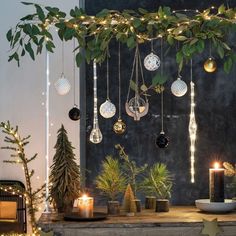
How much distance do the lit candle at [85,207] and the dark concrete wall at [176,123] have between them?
1235 mm

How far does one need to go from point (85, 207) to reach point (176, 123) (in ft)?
5.02

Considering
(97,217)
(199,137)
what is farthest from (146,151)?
(97,217)

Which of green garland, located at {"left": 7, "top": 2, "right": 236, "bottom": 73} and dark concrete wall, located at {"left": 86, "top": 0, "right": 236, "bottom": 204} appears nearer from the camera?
green garland, located at {"left": 7, "top": 2, "right": 236, "bottom": 73}

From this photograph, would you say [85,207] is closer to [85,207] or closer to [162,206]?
[85,207]

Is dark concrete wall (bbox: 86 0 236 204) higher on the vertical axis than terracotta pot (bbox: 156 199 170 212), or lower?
higher

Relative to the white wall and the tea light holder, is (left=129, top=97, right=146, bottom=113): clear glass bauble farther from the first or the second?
the white wall

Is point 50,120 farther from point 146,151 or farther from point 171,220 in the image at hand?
point 171,220

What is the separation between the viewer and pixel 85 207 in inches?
118

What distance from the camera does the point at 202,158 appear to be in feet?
14.4

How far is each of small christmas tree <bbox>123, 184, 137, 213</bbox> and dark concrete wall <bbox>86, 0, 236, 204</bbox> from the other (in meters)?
1.08

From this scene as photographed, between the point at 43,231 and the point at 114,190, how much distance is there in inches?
21.4

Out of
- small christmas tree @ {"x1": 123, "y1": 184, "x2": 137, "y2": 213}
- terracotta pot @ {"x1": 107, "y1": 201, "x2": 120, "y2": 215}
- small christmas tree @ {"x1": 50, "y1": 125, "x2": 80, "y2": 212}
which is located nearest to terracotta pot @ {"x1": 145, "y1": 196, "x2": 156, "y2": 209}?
small christmas tree @ {"x1": 123, "y1": 184, "x2": 137, "y2": 213}

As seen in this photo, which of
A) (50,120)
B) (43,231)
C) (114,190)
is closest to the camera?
(43,231)

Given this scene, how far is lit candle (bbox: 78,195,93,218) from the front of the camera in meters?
2.99
